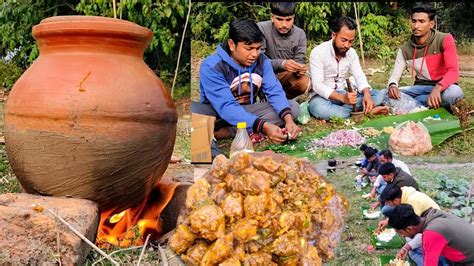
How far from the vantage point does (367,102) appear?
321 centimetres

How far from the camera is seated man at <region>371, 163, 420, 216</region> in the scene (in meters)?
2.99

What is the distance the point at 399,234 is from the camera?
2.92 metres

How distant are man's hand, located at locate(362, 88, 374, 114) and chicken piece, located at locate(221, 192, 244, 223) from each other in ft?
3.01

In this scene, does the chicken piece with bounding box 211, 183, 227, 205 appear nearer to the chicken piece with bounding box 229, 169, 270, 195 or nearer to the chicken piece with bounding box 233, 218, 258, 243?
the chicken piece with bounding box 229, 169, 270, 195

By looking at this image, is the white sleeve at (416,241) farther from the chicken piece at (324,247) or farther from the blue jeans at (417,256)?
the chicken piece at (324,247)

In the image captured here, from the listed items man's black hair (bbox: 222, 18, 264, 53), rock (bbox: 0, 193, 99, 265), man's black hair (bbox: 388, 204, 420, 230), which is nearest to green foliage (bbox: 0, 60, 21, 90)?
rock (bbox: 0, 193, 99, 265)

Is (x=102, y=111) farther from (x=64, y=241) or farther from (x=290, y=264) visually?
(x=290, y=264)

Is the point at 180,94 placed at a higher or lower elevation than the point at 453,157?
lower

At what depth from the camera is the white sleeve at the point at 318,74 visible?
3.19m

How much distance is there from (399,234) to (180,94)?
177 inches

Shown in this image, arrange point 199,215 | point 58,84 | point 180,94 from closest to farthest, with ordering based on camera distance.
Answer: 1. point 199,215
2. point 58,84
3. point 180,94

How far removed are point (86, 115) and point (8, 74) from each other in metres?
6.90

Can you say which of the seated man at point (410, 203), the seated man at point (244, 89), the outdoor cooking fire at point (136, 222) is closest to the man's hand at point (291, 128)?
the seated man at point (244, 89)

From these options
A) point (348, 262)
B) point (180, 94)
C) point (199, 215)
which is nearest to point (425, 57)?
point (348, 262)
